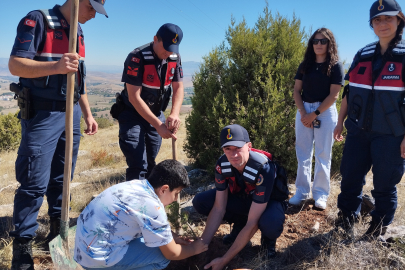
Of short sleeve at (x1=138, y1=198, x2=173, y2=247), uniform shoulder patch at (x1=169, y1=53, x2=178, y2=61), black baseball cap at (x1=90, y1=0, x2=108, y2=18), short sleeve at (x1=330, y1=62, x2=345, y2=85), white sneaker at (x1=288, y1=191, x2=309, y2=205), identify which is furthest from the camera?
white sneaker at (x1=288, y1=191, x2=309, y2=205)

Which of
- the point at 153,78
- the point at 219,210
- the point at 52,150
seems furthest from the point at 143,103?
the point at 219,210

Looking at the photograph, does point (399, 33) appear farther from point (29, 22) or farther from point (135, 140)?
point (29, 22)

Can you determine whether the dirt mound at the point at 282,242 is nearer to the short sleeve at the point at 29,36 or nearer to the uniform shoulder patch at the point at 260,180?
the uniform shoulder patch at the point at 260,180

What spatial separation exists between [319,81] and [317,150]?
2.68 ft

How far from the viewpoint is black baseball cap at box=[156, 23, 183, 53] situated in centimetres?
308

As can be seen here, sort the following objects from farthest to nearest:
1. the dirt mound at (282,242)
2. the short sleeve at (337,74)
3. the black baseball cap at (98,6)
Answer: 1. the short sleeve at (337,74)
2. the dirt mound at (282,242)
3. the black baseball cap at (98,6)

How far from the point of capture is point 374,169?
272 centimetres

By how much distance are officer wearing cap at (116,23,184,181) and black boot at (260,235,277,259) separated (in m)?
1.38

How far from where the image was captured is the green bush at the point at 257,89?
4457 mm

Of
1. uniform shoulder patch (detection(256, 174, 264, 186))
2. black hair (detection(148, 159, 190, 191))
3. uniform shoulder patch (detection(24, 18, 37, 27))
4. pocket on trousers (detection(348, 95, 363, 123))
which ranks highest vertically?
uniform shoulder patch (detection(24, 18, 37, 27))

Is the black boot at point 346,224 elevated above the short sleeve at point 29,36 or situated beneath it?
situated beneath

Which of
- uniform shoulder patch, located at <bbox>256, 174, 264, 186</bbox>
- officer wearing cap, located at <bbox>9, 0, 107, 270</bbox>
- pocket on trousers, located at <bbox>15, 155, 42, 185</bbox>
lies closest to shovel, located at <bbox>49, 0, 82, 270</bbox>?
officer wearing cap, located at <bbox>9, 0, 107, 270</bbox>

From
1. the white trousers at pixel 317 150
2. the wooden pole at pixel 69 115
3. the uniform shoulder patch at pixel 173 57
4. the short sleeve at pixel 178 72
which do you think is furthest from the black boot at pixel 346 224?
the wooden pole at pixel 69 115

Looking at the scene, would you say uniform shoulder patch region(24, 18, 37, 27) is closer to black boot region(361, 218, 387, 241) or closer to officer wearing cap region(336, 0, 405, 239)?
officer wearing cap region(336, 0, 405, 239)
